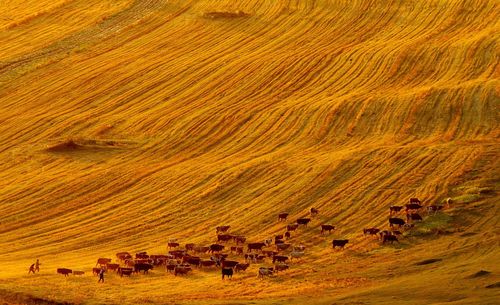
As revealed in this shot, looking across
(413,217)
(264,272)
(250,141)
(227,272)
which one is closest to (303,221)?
(413,217)

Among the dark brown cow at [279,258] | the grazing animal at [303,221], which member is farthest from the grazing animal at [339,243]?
the grazing animal at [303,221]

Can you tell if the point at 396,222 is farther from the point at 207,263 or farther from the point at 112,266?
the point at 112,266

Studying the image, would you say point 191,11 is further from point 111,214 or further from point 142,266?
point 142,266

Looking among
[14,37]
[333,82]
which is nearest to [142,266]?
[333,82]

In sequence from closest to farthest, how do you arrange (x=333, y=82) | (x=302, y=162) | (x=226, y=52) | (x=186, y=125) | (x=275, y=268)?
(x=275, y=268), (x=302, y=162), (x=186, y=125), (x=333, y=82), (x=226, y=52)

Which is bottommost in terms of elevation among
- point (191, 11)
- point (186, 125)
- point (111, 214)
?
point (111, 214)

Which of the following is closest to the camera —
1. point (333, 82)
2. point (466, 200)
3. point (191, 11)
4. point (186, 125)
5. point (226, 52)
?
point (466, 200)
